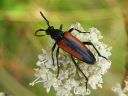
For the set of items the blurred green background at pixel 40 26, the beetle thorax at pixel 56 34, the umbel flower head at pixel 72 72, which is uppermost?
the blurred green background at pixel 40 26

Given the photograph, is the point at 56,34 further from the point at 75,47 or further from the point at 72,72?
the point at 72,72

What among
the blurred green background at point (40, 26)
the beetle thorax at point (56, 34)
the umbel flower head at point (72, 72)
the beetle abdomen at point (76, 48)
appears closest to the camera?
the beetle abdomen at point (76, 48)

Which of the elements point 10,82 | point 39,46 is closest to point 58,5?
point 39,46

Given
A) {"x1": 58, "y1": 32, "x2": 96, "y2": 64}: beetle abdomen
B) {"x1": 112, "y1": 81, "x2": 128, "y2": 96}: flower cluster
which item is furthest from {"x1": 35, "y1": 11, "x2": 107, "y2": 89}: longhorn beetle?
{"x1": 112, "y1": 81, "x2": 128, "y2": 96}: flower cluster

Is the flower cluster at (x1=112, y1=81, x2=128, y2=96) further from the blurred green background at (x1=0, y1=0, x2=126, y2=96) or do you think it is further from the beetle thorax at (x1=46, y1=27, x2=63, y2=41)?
the blurred green background at (x1=0, y1=0, x2=126, y2=96)

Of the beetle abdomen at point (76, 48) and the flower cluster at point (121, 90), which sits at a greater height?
the beetle abdomen at point (76, 48)

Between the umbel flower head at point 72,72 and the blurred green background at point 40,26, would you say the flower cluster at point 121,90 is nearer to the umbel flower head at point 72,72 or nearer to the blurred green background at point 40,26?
the umbel flower head at point 72,72

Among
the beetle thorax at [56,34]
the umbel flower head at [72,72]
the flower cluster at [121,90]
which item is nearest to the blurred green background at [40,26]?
the flower cluster at [121,90]
